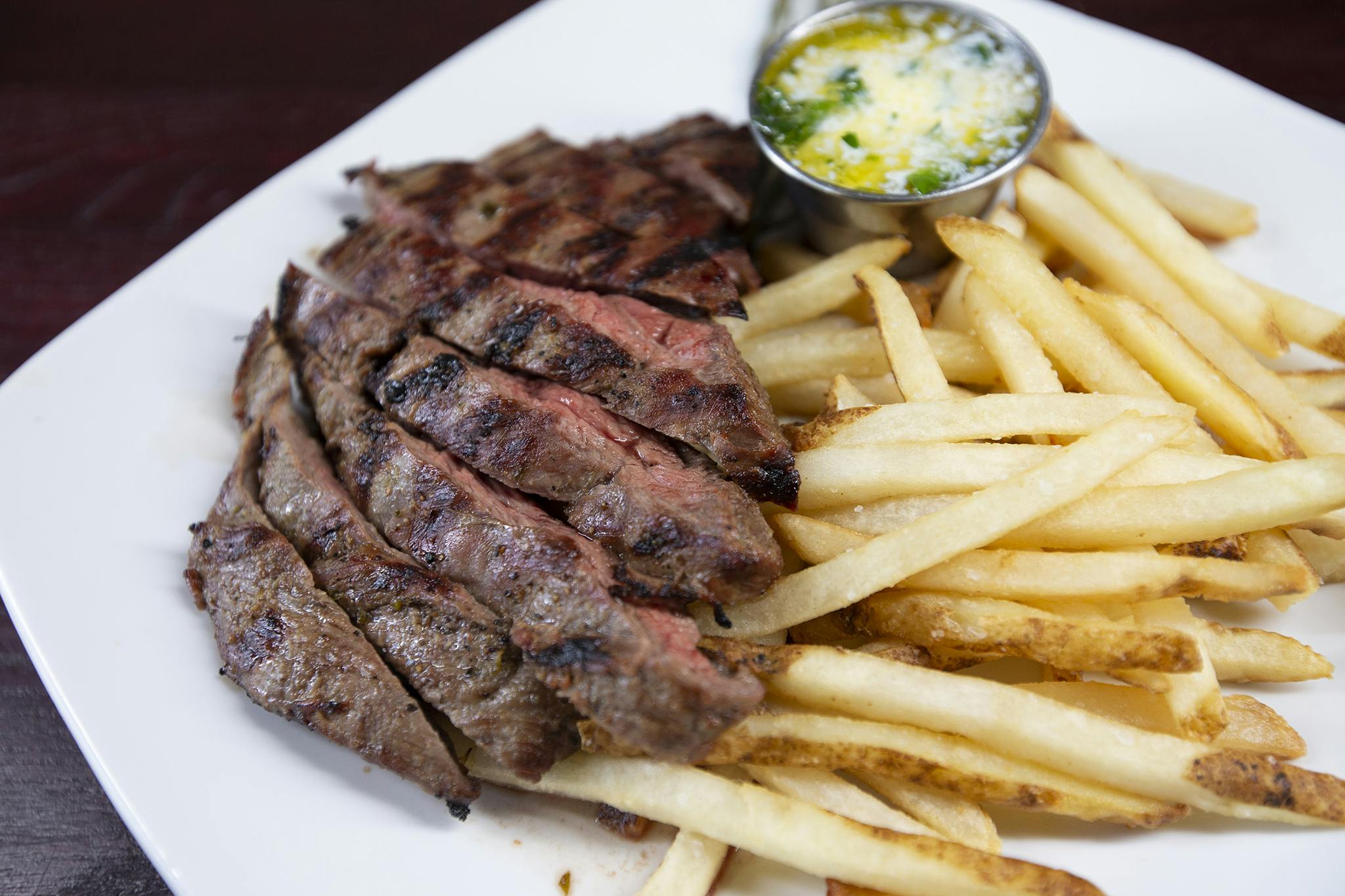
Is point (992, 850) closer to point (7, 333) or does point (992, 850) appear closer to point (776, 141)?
point (776, 141)

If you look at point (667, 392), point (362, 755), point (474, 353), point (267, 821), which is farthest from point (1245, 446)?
point (267, 821)

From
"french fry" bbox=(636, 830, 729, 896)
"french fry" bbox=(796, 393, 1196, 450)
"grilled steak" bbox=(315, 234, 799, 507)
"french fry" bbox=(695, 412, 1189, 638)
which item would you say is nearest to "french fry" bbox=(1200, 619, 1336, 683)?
"french fry" bbox=(695, 412, 1189, 638)

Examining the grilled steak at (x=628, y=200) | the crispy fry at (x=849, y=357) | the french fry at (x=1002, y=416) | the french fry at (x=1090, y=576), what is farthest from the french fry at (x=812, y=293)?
the french fry at (x=1090, y=576)

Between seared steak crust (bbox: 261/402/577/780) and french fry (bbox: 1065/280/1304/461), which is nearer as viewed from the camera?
seared steak crust (bbox: 261/402/577/780)

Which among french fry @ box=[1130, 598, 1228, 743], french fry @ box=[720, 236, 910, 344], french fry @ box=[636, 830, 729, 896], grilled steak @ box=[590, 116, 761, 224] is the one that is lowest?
french fry @ box=[636, 830, 729, 896]

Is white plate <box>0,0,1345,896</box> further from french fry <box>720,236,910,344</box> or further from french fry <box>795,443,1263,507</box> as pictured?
french fry <box>720,236,910,344</box>

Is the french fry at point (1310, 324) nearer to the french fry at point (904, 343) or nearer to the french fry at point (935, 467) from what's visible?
the french fry at point (935, 467)

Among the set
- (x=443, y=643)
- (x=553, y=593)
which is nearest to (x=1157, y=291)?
(x=553, y=593)
